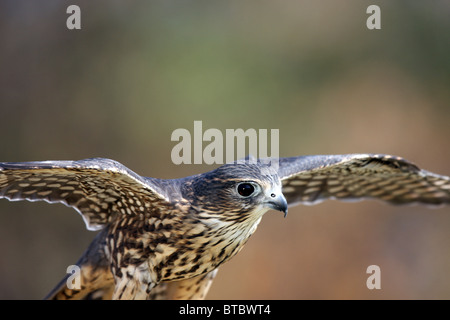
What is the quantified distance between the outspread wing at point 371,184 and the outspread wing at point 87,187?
1.31 m

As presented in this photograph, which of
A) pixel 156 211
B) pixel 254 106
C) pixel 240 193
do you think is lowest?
pixel 156 211

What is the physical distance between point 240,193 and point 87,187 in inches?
44.3

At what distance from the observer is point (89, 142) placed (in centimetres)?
957

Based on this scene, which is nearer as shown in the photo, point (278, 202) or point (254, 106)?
point (278, 202)

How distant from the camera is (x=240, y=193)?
4.36 metres

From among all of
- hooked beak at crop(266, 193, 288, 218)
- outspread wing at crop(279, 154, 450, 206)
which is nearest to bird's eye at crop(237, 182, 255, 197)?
hooked beak at crop(266, 193, 288, 218)

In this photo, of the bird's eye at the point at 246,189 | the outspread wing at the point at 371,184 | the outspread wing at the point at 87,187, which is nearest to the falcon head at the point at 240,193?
the bird's eye at the point at 246,189

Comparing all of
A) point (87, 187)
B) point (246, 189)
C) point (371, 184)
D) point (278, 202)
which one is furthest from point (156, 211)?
point (371, 184)

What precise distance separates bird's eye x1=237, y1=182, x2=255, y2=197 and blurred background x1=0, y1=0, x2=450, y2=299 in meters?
5.18

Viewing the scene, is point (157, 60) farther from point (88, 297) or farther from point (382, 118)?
point (88, 297)

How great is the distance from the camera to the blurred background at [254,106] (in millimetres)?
9461

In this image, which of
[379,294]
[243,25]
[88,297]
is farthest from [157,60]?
[88,297]

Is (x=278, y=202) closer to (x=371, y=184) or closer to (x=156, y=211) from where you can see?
(x=156, y=211)

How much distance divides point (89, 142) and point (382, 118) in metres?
4.78
